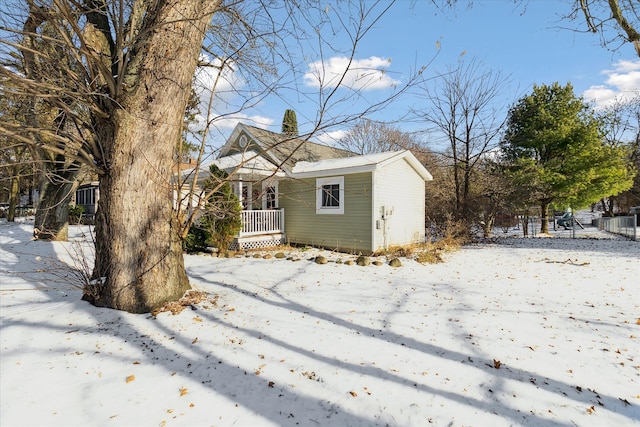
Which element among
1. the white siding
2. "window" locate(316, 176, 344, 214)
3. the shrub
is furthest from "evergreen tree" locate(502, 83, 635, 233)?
the shrub

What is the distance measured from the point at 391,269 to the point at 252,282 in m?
3.55

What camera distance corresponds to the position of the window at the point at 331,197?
11289 millimetres

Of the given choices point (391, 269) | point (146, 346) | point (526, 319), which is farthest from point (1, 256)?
point (526, 319)

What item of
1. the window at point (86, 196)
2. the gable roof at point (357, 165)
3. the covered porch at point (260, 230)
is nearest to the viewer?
the gable roof at point (357, 165)

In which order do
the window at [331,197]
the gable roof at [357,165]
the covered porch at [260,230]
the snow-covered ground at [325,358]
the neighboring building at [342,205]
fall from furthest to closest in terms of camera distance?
1. the covered porch at [260,230]
2. the window at [331,197]
3. the neighboring building at [342,205]
4. the gable roof at [357,165]
5. the snow-covered ground at [325,358]

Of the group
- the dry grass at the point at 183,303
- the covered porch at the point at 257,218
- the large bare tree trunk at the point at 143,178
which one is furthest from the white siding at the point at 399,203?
the large bare tree trunk at the point at 143,178

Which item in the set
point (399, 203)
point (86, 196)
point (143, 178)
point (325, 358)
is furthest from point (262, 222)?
point (86, 196)

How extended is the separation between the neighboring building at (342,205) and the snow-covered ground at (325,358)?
5024mm

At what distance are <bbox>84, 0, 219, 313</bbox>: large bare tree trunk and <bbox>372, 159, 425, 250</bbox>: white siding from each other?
7.13 m

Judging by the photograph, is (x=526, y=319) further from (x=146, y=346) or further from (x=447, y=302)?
(x=146, y=346)

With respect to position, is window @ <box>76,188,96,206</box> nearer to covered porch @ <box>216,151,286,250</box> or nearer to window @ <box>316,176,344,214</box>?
covered porch @ <box>216,151,286,250</box>

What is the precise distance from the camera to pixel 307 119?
3.76 metres

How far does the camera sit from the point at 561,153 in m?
16.8

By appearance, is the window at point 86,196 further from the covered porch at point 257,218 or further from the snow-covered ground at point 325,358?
the snow-covered ground at point 325,358
